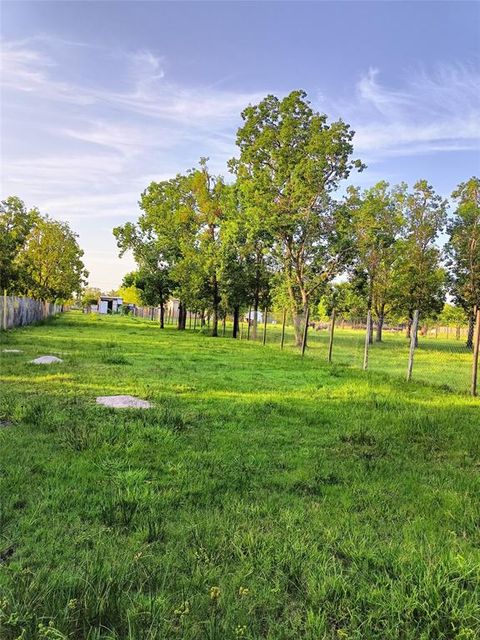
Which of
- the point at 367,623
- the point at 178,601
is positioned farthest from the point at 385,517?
the point at 178,601

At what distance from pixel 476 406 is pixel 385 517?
4873 mm

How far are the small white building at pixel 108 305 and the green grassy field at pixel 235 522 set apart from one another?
289 ft

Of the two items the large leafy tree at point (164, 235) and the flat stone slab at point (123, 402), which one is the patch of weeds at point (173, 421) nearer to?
Result: the flat stone slab at point (123, 402)

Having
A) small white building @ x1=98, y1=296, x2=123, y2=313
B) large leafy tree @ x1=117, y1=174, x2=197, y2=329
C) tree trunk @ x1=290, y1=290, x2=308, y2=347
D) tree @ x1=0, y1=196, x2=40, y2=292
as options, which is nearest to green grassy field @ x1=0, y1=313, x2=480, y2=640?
tree trunk @ x1=290, y1=290, x2=308, y2=347

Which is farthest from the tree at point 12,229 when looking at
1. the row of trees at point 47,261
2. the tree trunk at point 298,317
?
the tree trunk at point 298,317

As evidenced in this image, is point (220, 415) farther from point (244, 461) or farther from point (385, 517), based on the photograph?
→ point (385, 517)

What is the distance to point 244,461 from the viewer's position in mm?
4398

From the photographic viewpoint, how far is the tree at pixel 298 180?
20.3 meters

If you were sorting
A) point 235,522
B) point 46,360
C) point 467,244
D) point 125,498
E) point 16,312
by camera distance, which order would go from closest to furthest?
point 235,522 < point 125,498 < point 46,360 < point 16,312 < point 467,244

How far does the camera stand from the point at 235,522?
3.09 metres

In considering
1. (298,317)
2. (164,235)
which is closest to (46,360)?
(298,317)

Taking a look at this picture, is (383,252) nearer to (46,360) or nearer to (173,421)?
(46,360)

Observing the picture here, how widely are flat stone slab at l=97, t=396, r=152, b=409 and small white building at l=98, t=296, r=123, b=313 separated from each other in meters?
86.8

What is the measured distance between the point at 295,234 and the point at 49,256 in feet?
75.8
